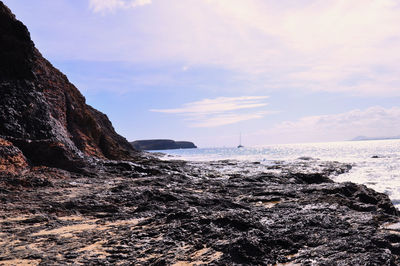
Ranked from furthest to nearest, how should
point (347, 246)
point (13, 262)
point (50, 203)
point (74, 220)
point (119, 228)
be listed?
point (50, 203)
point (74, 220)
point (119, 228)
point (347, 246)
point (13, 262)

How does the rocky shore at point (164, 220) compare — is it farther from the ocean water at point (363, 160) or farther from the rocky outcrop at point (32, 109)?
the ocean water at point (363, 160)

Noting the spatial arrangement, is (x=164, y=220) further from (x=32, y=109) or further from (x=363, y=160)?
(x=363, y=160)

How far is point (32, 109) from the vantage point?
16641 mm

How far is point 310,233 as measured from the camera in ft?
17.4

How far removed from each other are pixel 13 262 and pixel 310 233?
16.1 feet

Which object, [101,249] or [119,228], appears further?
[119,228]

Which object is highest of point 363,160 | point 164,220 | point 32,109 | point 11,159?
point 32,109

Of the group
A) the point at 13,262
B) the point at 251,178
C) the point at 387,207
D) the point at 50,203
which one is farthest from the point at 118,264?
the point at 251,178

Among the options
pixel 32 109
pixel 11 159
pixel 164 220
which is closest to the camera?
pixel 164 220

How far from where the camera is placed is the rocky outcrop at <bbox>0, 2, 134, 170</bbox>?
13859mm

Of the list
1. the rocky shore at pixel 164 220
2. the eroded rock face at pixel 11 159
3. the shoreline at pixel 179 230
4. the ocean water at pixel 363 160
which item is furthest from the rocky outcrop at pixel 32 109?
the ocean water at pixel 363 160

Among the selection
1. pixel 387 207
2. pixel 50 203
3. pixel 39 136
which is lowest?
pixel 387 207

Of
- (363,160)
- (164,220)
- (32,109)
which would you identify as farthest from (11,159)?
(363,160)

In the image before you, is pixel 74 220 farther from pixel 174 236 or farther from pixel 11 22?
pixel 11 22
